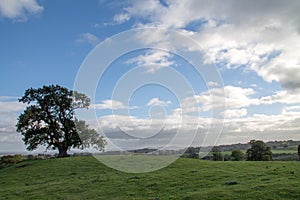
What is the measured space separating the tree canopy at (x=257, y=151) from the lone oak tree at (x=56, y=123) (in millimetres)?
23812

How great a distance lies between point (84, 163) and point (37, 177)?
655cm

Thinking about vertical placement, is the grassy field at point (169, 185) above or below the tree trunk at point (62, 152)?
below

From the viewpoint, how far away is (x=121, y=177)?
2631cm

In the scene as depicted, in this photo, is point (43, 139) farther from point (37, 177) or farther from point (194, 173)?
point (194, 173)

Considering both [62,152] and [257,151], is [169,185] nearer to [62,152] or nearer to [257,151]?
[62,152]

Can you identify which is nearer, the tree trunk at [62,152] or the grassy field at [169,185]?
the grassy field at [169,185]

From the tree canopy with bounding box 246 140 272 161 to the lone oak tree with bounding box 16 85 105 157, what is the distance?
937 inches

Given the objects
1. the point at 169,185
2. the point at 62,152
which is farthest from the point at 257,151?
the point at 169,185

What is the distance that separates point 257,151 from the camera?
48.6m

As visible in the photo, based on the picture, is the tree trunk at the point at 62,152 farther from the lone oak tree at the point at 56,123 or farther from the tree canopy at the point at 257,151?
the tree canopy at the point at 257,151

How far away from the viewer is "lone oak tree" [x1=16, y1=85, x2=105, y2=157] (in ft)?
149

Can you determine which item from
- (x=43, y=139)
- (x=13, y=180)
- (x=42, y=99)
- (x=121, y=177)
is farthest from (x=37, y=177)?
(x=42, y=99)

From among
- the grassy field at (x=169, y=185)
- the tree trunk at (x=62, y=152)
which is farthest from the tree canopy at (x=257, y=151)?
the tree trunk at (x=62, y=152)

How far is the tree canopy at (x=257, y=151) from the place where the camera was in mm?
48312
